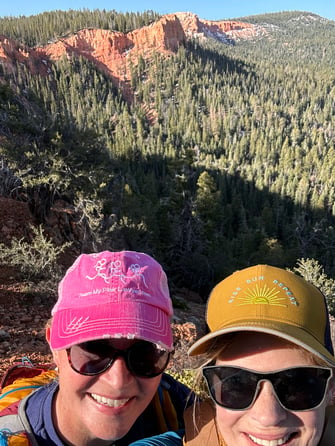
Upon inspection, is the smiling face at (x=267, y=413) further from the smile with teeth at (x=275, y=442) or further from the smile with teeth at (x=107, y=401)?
the smile with teeth at (x=107, y=401)

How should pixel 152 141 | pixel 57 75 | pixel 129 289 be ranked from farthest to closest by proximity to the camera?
pixel 57 75
pixel 152 141
pixel 129 289

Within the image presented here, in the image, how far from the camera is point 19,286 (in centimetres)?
777

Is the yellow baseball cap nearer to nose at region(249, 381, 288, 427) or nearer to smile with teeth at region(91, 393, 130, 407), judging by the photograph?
nose at region(249, 381, 288, 427)

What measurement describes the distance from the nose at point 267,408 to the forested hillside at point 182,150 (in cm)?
908

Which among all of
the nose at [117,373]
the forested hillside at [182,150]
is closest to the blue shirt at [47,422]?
the nose at [117,373]

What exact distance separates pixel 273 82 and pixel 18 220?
109026 millimetres

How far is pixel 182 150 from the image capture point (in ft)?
205

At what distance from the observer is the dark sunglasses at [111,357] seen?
1.29 metres

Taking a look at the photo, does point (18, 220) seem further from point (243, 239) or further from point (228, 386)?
point (243, 239)

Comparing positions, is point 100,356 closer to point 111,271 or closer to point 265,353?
point 111,271

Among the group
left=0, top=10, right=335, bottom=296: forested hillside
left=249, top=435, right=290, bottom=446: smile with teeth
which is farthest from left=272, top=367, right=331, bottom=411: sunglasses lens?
left=0, top=10, right=335, bottom=296: forested hillside

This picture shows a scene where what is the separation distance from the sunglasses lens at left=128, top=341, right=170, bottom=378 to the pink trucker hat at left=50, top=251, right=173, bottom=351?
42mm

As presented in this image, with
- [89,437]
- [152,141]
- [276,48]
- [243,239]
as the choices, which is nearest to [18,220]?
[89,437]

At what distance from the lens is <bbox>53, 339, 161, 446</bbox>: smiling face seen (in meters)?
1.29
